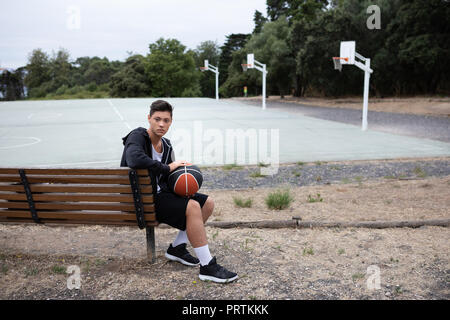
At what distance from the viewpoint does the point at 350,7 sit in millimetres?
34156

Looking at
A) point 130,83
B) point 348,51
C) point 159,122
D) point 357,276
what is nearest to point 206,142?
point 348,51

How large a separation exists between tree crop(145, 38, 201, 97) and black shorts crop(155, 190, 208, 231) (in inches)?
2551

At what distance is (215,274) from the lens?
3.40m

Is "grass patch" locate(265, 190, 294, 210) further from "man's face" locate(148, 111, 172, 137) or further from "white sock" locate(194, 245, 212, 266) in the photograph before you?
"man's face" locate(148, 111, 172, 137)

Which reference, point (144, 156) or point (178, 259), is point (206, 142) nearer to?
point (178, 259)

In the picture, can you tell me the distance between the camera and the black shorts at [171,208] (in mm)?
3455

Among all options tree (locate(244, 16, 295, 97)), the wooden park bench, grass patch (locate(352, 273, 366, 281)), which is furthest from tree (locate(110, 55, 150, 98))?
grass patch (locate(352, 273, 366, 281))

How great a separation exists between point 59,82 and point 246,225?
83.3 meters

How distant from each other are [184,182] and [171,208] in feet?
0.78

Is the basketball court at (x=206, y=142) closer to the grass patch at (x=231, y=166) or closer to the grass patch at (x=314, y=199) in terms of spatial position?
the grass patch at (x=231, y=166)

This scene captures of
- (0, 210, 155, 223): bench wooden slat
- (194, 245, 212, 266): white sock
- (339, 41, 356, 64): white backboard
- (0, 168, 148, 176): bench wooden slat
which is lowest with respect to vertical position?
(194, 245, 212, 266): white sock

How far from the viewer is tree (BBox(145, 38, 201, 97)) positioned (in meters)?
66.9

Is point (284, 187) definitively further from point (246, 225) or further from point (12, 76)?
point (12, 76)

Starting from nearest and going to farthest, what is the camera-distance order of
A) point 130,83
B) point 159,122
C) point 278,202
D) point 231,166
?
point 159,122 < point 278,202 < point 231,166 < point 130,83
